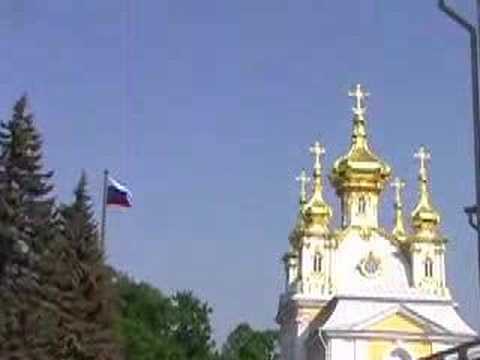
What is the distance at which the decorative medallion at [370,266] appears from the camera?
229ft

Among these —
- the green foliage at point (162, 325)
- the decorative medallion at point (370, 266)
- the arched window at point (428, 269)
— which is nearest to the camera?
the green foliage at point (162, 325)

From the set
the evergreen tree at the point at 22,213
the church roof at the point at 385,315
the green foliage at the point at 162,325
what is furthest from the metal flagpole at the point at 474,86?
the church roof at the point at 385,315

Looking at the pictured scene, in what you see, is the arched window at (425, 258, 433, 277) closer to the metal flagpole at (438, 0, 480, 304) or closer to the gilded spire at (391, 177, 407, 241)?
the gilded spire at (391, 177, 407, 241)

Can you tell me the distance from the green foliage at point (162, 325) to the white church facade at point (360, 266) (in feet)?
18.6

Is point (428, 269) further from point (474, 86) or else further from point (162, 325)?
point (474, 86)

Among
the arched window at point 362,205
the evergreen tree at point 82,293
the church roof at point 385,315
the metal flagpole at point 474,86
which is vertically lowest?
the metal flagpole at point 474,86

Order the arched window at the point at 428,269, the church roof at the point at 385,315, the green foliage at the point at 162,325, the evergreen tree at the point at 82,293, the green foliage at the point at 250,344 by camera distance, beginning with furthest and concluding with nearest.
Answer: the green foliage at the point at 250,344
the arched window at the point at 428,269
the church roof at the point at 385,315
the green foliage at the point at 162,325
the evergreen tree at the point at 82,293

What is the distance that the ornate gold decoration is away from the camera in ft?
236

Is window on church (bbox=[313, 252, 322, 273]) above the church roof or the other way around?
above

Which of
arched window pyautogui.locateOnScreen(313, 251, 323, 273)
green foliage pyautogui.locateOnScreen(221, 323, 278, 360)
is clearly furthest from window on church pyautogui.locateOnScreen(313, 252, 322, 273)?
green foliage pyautogui.locateOnScreen(221, 323, 278, 360)

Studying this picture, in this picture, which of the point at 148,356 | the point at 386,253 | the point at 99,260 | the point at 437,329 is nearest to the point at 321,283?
the point at 386,253

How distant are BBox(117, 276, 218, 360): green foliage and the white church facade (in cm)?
566

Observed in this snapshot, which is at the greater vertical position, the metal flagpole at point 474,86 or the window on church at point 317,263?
the window on church at point 317,263

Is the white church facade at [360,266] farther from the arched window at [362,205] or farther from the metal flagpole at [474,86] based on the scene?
the metal flagpole at [474,86]
